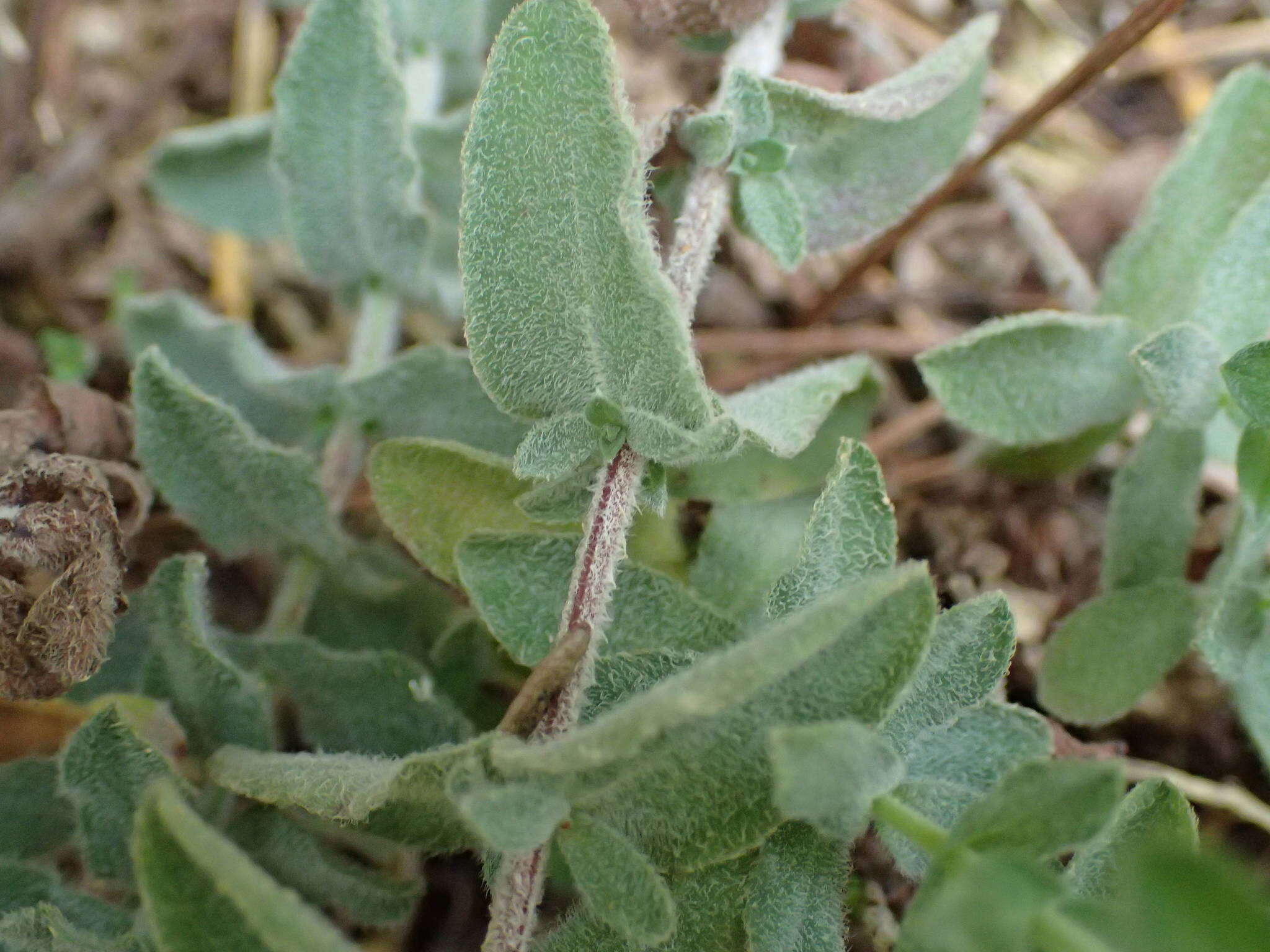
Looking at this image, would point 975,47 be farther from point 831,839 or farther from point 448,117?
point 831,839

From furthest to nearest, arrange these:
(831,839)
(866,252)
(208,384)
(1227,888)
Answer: (866,252)
(208,384)
(831,839)
(1227,888)

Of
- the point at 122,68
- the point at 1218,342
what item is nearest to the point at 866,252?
the point at 1218,342

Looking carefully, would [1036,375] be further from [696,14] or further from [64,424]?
[64,424]

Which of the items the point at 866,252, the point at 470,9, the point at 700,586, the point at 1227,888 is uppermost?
the point at 470,9

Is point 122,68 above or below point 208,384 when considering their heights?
above

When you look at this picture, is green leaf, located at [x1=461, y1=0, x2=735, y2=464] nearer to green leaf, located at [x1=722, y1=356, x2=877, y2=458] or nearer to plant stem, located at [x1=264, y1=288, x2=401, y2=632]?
green leaf, located at [x1=722, y1=356, x2=877, y2=458]

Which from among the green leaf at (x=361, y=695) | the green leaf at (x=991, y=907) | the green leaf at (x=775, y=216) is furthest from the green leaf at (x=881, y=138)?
the green leaf at (x=991, y=907)

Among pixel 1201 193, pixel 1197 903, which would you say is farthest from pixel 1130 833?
pixel 1201 193
